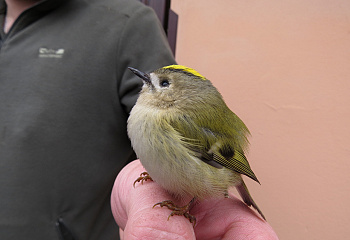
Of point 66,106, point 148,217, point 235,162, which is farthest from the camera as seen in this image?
point 66,106

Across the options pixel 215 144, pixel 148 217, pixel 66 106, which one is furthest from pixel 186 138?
pixel 66 106

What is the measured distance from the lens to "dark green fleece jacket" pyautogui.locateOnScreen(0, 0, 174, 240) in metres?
0.94

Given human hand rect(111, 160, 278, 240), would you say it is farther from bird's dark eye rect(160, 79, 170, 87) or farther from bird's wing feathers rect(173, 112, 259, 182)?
bird's dark eye rect(160, 79, 170, 87)

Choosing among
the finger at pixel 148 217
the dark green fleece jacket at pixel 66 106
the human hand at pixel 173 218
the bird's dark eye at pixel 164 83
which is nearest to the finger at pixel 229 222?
the human hand at pixel 173 218

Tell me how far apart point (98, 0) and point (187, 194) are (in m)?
0.81

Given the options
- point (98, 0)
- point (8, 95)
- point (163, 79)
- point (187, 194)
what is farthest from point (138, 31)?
point (187, 194)

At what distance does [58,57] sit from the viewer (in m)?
1.00

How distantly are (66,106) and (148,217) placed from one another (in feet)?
1.83

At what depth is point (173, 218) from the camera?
0.59 metres

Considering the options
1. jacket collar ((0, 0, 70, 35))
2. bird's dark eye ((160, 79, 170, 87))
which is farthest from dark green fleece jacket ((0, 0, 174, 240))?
bird's dark eye ((160, 79, 170, 87))

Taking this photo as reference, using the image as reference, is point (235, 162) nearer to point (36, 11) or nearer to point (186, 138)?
point (186, 138)

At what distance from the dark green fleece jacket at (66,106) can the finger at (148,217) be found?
320mm

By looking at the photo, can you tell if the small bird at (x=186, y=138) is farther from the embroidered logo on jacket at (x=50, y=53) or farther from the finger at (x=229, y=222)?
the embroidered logo on jacket at (x=50, y=53)

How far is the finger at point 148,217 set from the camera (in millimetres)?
559
